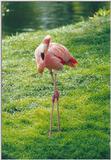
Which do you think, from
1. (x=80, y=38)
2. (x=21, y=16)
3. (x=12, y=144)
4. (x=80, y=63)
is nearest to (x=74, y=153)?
(x=12, y=144)

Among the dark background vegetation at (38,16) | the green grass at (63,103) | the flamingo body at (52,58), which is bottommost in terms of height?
the green grass at (63,103)

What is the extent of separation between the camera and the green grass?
7.54 m

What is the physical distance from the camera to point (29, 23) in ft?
51.3

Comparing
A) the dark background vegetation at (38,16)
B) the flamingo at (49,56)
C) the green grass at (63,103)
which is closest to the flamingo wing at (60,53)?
the flamingo at (49,56)

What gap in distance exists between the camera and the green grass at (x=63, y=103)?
7.54 meters

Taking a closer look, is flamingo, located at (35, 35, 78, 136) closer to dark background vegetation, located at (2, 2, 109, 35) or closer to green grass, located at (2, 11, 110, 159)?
green grass, located at (2, 11, 110, 159)

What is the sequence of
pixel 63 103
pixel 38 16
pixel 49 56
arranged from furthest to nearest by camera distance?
pixel 38 16 < pixel 63 103 < pixel 49 56

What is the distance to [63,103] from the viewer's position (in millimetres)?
8766

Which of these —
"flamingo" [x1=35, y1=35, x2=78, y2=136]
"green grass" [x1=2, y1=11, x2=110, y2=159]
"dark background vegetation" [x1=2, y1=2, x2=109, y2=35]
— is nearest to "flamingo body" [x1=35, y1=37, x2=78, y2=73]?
"flamingo" [x1=35, y1=35, x2=78, y2=136]

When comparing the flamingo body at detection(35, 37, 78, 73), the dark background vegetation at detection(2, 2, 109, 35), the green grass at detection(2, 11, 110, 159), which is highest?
the flamingo body at detection(35, 37, 78, 73)

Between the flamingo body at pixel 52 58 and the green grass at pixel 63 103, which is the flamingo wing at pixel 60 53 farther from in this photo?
the green grass at pixel 63 103

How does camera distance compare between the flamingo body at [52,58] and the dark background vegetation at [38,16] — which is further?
Result: the dark background vegetation at [38,16]

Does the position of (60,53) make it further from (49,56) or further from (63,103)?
(63,103)

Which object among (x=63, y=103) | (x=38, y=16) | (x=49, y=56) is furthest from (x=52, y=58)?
(x=38, y=16)
